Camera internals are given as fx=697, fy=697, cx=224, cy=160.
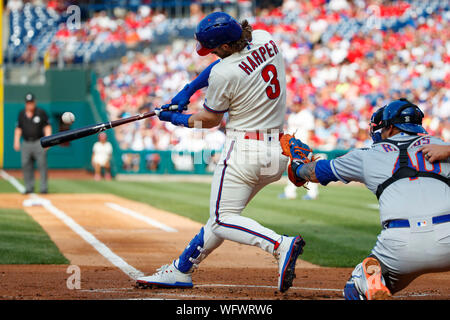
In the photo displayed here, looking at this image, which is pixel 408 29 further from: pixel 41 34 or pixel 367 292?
pixel 367 292

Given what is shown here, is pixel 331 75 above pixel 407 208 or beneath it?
above

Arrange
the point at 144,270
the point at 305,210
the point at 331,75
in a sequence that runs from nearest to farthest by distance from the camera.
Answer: the point at 144,270, the point at 305,210, the point at 331,75

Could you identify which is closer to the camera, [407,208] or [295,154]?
[407,208]

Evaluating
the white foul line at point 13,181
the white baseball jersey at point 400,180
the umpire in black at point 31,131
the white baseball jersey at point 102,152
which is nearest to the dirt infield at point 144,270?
the white baseball jersey at point 400,180

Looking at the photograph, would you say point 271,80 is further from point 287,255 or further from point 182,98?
point 287,255

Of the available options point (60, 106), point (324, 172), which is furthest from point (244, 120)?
point (60, 106)

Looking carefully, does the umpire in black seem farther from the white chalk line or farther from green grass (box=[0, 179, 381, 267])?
green grass (box=[0, 179, 381, 267])

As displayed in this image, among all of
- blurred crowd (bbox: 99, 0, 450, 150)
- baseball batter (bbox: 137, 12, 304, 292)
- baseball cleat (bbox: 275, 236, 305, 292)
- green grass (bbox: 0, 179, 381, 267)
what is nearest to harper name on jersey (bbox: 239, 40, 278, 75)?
baseball batter (bbox: 137, 12, 304, 292)

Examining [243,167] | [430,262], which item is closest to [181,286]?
[243,167]

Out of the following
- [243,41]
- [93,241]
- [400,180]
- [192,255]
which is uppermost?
[243,41]
